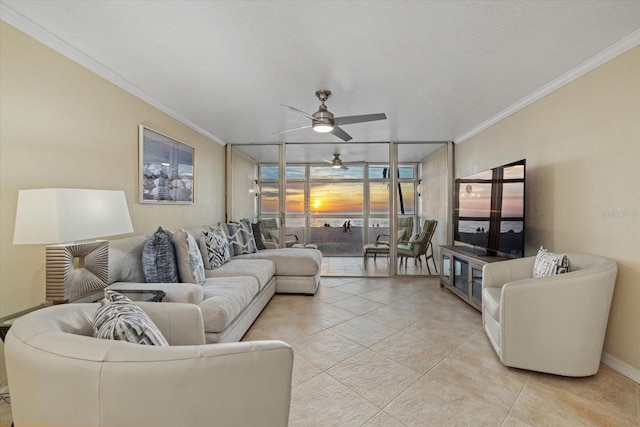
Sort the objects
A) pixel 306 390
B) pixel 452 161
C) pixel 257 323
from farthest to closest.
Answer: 1. pixel 452 161
2. pixel 257 323
3. pixel 306 390

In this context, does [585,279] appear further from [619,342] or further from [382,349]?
[382,349]

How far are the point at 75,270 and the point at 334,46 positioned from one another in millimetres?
2351

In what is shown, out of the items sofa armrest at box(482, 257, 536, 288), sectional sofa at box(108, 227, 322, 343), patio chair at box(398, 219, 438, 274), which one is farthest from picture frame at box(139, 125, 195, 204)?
patio chair at box(398, 219, 438, 274)

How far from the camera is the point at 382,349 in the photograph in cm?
247

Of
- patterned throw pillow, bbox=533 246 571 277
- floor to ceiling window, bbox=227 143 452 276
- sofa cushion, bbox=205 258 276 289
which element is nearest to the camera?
patterned throw pillow, bbox=533 246 571 277

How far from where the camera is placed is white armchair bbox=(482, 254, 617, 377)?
1.99 m

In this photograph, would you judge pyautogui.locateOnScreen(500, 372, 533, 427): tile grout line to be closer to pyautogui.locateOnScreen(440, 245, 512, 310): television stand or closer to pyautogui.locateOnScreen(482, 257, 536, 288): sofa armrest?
pyautogui.locateOnScreen(482, 257, 536, 288): sofa armrest

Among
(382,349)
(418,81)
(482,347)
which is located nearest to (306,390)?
(382,349)

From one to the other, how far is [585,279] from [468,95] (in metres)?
2.05

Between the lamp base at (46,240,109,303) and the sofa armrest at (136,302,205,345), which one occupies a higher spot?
the lamp base at (46,240,109,303)

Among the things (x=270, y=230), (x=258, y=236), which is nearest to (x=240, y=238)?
(x=258, y=236)

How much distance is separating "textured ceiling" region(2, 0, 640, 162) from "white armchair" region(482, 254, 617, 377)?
66.3 inches

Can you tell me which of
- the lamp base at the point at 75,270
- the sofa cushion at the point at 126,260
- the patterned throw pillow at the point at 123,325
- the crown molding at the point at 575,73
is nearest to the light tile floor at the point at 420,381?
the patterned throw pillow at the point at 123,325

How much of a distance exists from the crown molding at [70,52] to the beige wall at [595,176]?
13.4ft
